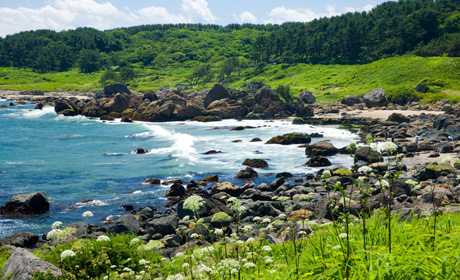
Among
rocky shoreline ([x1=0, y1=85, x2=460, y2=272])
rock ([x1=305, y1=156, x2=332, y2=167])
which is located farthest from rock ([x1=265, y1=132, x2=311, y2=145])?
rock ([x1=305, y1=156, x2=332, y2=167])

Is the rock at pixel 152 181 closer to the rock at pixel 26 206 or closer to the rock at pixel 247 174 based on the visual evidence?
the rock at pixel 247 174

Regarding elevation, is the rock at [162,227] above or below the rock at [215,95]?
below

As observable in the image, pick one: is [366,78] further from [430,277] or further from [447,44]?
[430,277]

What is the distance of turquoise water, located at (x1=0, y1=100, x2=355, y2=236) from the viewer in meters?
26.8

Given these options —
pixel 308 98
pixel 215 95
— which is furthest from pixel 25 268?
pixel 308 98

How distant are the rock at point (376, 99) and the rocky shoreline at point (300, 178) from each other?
0.81 m

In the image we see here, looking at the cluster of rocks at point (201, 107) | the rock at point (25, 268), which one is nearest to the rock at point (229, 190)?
the rock at point (25, 268)

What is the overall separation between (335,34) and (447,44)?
150 ft

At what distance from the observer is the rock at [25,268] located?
7.86 meters

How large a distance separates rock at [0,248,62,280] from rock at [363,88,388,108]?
263 feet

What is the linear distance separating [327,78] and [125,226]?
110370 millimetres

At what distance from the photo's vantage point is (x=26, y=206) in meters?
23.9

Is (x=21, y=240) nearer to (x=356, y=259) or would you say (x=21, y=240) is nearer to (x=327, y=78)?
(x=356, y=259)

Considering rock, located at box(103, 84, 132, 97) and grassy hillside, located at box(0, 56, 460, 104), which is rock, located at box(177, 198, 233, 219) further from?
rock, located at box(103, 84, 132, 97)
